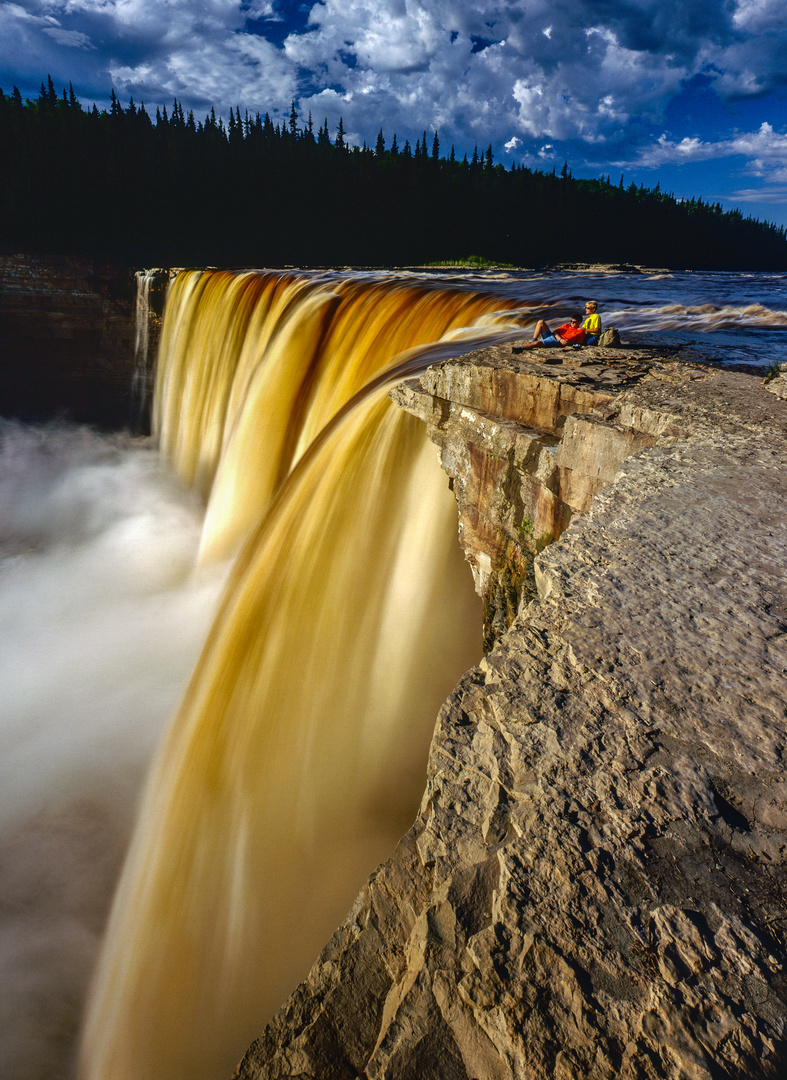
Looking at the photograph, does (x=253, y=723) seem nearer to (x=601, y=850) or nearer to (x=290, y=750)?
(x=290, y=750)

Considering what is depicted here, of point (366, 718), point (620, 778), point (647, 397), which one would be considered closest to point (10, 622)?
point (366, 718)

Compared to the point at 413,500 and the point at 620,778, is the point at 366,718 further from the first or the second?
the point at 620,778

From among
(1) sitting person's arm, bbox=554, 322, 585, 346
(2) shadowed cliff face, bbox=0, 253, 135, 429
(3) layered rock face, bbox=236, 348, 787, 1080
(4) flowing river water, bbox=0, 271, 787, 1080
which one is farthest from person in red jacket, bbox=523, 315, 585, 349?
(2) shadowed cliff face, bbox=0, 253, 135, 429

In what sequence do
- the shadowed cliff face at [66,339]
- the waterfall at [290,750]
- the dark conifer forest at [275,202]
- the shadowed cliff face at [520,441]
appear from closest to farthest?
the shadowed cliff face at [520,441]
the waterfall at [290,750]
the shadowed cliff face at [66,339]
the dark conifer forest at [275,202]

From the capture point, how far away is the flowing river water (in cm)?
402

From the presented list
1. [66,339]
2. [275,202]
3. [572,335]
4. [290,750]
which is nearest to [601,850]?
[290,750]

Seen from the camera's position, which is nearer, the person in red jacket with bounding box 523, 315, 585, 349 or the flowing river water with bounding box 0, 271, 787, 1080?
the flowing river water with bounding box 0, 271, 787, 1080

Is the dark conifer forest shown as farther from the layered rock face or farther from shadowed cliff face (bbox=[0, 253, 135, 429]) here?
the layered rock face

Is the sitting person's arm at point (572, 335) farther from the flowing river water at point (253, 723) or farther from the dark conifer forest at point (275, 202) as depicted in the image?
the dark conifer forest at point (275, 202)

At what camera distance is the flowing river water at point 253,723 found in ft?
13.2

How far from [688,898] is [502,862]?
34 centimetres

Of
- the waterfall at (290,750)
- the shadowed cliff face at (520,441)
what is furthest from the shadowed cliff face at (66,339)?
the shadowed cliff face at (520,441)

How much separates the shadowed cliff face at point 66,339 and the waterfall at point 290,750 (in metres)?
15.4

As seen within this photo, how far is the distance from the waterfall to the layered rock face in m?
2.50
